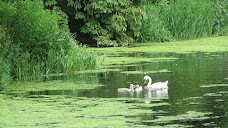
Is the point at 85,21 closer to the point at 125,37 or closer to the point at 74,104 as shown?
the point at 125,37

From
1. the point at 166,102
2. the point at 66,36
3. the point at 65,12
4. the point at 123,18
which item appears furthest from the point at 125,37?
the point at 166,102

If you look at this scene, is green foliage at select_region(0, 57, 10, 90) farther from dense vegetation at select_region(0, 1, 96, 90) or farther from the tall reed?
the tall reed

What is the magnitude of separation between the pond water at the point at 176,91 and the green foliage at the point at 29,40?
2.52 ft

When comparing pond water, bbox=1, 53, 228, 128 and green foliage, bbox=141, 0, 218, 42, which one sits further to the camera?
green foliage, bbox=141, 0, 218, 42

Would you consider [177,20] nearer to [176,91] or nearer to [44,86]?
[44,86]

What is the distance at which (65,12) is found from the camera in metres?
29.9

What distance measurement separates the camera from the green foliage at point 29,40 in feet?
59.6

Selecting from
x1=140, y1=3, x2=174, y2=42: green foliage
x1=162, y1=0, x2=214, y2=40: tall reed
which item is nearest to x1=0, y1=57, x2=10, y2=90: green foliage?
x1=140, y1=3, x2=174, y2=42: green foliage

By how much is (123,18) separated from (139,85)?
12.4 metres

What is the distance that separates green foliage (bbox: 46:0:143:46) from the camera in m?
29.0

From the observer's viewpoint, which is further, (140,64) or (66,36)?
(140,64)

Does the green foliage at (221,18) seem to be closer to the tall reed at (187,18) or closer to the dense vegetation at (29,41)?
the tall reed at (187,18)

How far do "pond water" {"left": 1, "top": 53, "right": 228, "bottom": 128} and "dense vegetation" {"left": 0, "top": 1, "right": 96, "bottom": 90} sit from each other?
75 centimetres

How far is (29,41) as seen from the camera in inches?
738
